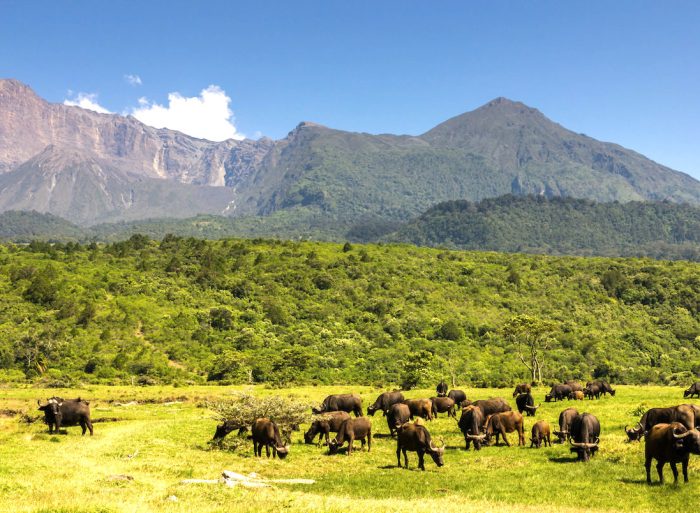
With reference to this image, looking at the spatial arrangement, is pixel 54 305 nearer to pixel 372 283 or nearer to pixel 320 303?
pixel 320 303

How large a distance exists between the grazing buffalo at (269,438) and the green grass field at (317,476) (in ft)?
1.83

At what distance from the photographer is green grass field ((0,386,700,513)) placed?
17.2 metres

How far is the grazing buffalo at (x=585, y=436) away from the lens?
24.8 metres

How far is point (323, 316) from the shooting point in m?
109

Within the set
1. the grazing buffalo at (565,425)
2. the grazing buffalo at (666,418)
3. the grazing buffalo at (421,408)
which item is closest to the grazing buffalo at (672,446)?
the grazing buffalo at (666,418)

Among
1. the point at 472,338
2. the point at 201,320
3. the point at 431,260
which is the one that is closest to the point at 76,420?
the point at 201,320

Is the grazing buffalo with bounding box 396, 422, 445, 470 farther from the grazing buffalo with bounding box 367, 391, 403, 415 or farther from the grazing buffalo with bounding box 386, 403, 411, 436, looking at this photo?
the grazing buffalo with bounding box 367, 391, 403, 415

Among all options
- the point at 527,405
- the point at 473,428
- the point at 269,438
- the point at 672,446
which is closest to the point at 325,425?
the point at 269,438

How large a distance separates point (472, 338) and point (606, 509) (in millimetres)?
83935

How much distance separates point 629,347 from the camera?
322 feet

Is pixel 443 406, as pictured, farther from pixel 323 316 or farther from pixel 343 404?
pixel 323 316

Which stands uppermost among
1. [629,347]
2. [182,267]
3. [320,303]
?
[182,267]

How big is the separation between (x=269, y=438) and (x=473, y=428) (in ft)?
35.5

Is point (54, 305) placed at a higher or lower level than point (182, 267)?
lower
